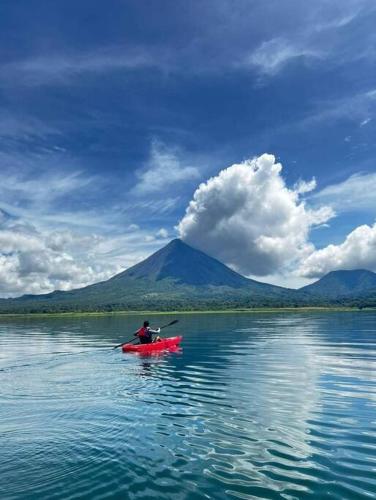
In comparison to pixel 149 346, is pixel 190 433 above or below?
below

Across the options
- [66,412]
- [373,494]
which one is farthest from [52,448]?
[373,494]

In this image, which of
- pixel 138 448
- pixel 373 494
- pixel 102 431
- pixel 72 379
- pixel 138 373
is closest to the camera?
pixel 373 494

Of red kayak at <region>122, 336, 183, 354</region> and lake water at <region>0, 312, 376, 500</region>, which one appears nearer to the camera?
lake water at <region>0, 312, 376, 500</region>

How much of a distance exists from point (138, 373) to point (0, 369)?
38.3 ft

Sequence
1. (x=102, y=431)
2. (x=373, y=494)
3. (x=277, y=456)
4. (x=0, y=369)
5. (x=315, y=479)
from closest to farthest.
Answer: (x=373, y=494) < (x=315, y=479) < (x=277, y=456) < (x=102, y=431) < (x=0, y=369)

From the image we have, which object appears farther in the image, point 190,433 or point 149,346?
point 149,346

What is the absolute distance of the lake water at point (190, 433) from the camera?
11.4 meters

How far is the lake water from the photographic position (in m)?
11.4

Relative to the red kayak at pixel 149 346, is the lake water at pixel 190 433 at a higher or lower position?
lower

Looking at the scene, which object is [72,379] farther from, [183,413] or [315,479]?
[315,479]

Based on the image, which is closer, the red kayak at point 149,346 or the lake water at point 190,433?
the lake water at point 190,433

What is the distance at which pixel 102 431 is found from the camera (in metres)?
16.0

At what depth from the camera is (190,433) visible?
15781 mm

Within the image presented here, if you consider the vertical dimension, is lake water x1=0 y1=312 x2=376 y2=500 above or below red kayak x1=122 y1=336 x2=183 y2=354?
below
